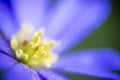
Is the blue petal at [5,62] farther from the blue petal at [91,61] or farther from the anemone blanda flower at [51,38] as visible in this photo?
the blue petal at [91,61]

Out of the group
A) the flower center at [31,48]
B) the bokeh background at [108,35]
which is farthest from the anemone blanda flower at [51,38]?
the bokeh background at [108,35]

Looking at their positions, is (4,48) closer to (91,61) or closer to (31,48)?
(31,48)

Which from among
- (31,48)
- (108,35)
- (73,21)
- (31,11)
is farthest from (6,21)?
(108,35)

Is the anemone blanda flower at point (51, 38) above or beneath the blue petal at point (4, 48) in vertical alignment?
above

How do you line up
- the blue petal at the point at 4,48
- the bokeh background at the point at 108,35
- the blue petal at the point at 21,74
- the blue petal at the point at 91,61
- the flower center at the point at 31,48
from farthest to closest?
the bokeh background at the point at 108,35
the blue petal at the point at 91,61
the flower center at the point at 31,48
the blue petal at the point at 4,48
the blue petal at the point at 21,74

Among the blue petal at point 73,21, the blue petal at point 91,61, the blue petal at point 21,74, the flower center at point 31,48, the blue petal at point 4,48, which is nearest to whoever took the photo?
the blue petal at point 21,74

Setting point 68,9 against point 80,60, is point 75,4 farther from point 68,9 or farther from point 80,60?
point 80,60

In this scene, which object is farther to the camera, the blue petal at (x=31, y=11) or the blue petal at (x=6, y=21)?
the blue petal at (x=31, y=11)
